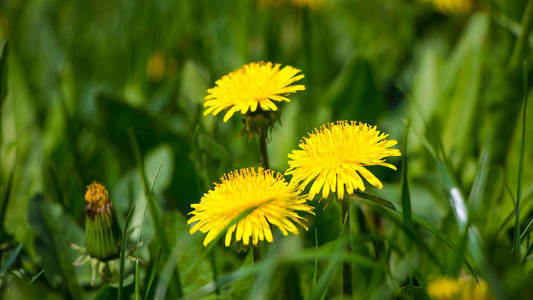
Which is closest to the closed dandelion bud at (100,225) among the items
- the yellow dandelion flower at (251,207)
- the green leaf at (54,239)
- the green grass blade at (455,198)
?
the green leaf at (54,239)

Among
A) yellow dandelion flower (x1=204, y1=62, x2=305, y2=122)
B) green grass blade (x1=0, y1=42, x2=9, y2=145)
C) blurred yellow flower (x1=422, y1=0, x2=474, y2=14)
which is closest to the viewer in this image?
yellow dandelion flower (x1=204, y1=62, x2=305, y2=122)

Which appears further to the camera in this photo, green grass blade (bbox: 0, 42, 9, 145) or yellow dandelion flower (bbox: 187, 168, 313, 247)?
green grass blade (bbox: 0, 42, 9, 145)

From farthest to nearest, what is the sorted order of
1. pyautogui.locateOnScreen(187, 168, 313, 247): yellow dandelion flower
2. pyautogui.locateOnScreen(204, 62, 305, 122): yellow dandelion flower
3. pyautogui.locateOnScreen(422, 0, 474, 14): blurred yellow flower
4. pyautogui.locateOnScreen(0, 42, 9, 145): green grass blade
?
pyautogui.locateOnScreen(422, 0, 474, 14): blurred yellow flower, pyautogui.locateOnScreen(0, 42, 9, 145): green grass blade, pyautogui.locateOnScreen(204, 62, 305, 122): yellow dandelion flower, pyautogui.locateOnScreen(187, 168, 313, 247): yellow dandelion flower

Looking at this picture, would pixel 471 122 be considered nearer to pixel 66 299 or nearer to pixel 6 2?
pixel 66 299

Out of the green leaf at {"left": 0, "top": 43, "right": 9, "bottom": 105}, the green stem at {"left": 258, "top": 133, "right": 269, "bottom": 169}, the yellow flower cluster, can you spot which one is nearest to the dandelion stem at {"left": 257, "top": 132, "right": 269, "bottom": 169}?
the green stem at {"left": 258, "top": 133, "right": 269, "bottom": 169}

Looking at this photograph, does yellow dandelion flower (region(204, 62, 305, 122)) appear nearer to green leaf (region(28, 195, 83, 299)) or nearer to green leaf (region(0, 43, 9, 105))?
green leaf (region(28, 195, 83, 299))

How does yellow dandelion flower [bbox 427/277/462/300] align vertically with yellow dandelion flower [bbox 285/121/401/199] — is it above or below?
below

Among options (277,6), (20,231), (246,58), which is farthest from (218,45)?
(20,231)

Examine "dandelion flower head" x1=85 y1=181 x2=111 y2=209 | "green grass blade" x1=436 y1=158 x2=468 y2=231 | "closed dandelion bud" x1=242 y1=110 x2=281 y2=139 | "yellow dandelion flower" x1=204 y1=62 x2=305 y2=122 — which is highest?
"yellow dandelion flower" x1=204 y1=62 x2=305 y2=122

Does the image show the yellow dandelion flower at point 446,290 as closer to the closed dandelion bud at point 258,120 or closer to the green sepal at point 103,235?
the closed dandelion bud at point 258,120
